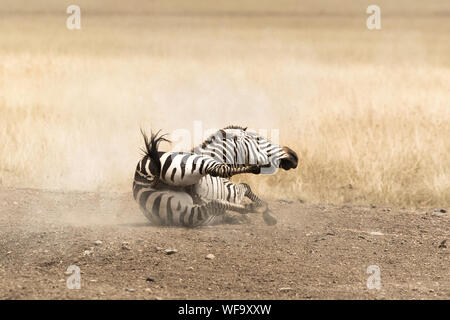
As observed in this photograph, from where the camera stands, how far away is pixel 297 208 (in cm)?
916

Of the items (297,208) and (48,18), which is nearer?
(297,208)

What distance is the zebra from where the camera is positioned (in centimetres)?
743

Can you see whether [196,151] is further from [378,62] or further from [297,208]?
[378,62]

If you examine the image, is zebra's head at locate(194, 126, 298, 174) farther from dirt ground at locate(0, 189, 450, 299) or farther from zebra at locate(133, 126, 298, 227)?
dirt ground at locate(0, 189, 450, 299)

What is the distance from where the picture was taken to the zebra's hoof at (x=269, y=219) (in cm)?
796

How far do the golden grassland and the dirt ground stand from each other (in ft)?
5.05

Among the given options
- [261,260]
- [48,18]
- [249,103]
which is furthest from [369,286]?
[48,18]

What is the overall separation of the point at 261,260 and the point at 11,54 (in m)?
16.9

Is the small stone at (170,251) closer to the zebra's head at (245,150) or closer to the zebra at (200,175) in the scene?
the zebra at (200,175)

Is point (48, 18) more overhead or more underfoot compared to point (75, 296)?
more overhead

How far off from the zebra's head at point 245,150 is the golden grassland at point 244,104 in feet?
6.32
